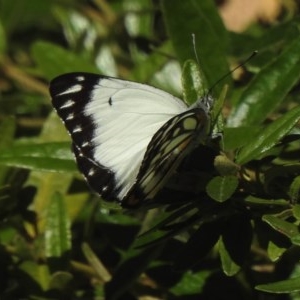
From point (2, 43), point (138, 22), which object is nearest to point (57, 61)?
point (2, 43)

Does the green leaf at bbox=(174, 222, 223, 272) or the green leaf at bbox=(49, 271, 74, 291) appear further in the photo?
the green leaf at bbox=(49, 271, 74, 291)

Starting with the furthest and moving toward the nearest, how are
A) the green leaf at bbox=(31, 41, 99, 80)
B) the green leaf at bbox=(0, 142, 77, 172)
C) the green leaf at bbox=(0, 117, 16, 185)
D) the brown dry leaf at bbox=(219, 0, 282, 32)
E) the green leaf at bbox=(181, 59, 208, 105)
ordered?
the brown dry leaf at bbox=(219, 0, 282, 32) → the green leaf at bbox=(31, 41, 99, 80) → the green leaf at bbox=(0, 117, 16, 185) → the green leaf at bbox=(0, 142, 77, 172) → the green leaf at bbox=(181, 59, 208, 105)

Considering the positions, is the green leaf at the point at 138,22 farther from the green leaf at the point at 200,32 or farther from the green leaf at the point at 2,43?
the green leaf at the point at 200,32

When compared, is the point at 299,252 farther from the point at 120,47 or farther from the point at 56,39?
the point at 56,39

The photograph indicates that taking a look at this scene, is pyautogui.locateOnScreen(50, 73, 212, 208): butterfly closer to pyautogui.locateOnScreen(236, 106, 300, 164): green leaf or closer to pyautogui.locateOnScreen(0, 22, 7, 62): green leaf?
pyautogui.locateOnScreen(236, 106, 300, 164): green leaf

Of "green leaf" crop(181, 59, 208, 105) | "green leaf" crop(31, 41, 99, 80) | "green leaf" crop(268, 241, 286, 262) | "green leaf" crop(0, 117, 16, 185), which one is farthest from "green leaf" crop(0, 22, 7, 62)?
"green leaf" crop(268, 241, 286, 262)

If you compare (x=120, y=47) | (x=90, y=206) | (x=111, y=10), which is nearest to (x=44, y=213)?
(x=90, y=206)
